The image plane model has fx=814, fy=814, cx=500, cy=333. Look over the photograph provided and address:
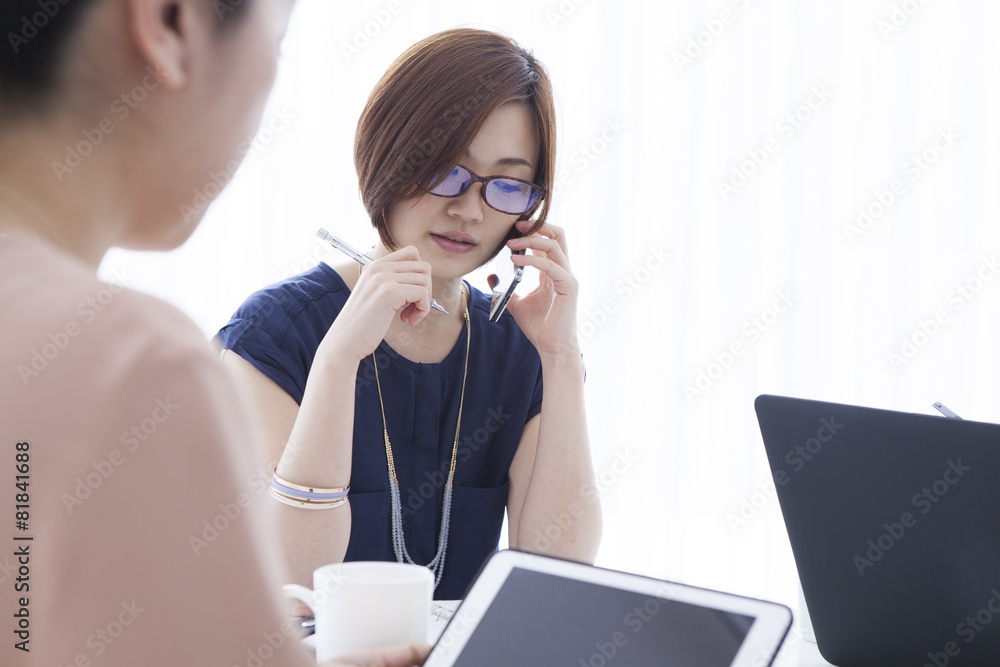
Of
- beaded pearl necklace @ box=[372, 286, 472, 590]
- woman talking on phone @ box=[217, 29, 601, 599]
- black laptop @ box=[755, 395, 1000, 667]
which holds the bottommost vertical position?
beaded pearl necklace @ box=[372, 286, 472, 590]

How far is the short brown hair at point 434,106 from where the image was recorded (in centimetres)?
142

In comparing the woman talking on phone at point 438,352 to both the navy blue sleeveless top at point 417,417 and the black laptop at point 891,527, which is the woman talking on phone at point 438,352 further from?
the black laptop at point 891,527

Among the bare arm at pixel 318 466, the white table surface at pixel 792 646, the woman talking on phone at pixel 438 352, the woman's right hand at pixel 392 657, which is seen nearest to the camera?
the woman's right hand at pixel 392 657

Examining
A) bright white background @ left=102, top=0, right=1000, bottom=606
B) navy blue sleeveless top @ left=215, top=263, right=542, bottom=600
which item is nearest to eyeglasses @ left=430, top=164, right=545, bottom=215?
navy blue sleeveless top @ left=215, top=263, right=542, bottom=600

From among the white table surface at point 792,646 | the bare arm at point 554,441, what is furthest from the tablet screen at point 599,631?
the bare arm at point 554,441

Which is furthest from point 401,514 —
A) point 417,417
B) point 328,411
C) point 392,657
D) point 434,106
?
point 392,657

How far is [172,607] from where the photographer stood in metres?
0.29

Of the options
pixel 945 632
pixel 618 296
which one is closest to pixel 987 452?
pixel 945 632

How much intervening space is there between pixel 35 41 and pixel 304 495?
1.00m

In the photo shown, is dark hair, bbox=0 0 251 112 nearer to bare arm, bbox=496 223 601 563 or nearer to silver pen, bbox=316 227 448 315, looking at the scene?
silver pen, bbox=316 227 448 315

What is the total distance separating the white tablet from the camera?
638mm

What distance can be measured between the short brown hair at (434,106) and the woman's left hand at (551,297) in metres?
0.18

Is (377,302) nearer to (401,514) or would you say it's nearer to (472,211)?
(472,211)

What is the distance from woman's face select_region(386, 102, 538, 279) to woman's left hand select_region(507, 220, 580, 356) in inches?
2.5
